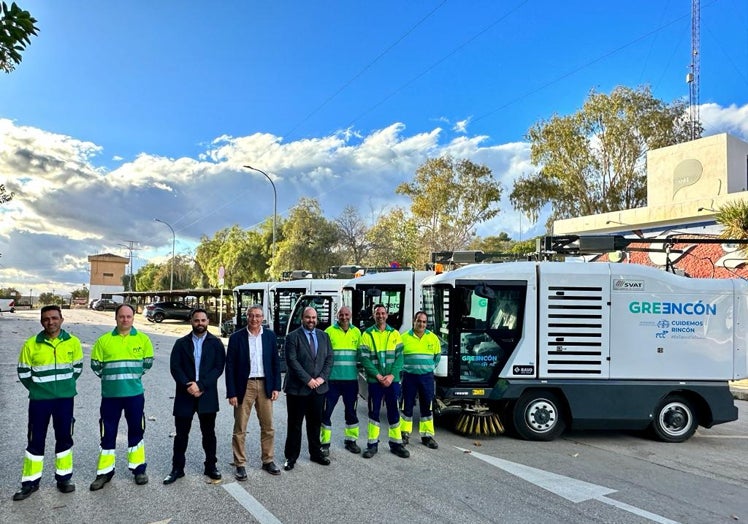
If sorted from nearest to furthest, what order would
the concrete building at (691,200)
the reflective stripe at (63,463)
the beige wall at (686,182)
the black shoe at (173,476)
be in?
the reflective stripe at (63,463)
the black shoe at (173,476)
the concrete building at (691,200)
the beige wall at (686,182)

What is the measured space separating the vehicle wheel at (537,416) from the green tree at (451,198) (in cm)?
2554

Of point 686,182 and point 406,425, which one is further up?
point 686,182

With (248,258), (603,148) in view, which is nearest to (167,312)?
(248,258)

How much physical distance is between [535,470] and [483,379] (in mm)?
1645

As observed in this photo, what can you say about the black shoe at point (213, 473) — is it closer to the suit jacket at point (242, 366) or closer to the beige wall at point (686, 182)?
the suit jacket at point (242, 366)

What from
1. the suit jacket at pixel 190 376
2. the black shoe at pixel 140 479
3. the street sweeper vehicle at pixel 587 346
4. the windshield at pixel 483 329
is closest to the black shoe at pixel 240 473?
the suit jacket at pixel 190 376

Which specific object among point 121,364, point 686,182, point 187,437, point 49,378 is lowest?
point 187,437

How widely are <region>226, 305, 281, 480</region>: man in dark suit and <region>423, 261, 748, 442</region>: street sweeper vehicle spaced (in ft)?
8.97

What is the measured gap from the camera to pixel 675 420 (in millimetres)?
7926

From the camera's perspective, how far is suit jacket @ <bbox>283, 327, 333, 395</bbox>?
619cm

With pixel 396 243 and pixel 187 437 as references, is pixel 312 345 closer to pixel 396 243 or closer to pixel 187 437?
pixel 187 437

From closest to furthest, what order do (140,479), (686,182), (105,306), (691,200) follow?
(140,479) < (691,200) < (686,182) < (105,306)

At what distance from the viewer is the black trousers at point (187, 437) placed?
219 inches

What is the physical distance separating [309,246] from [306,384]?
28.3 m
